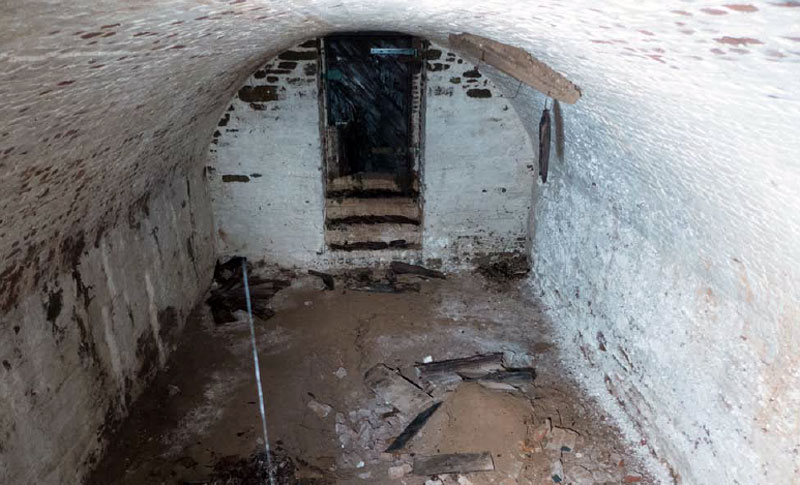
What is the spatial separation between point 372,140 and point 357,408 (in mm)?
4507

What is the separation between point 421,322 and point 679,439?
8.68 feet

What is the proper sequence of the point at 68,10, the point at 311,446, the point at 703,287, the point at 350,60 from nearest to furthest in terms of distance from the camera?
the point at 68,10 → the point at 703,287 → the point at 311,446 → the point at 350,60

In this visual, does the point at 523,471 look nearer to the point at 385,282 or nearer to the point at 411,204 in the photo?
the point at 385,282

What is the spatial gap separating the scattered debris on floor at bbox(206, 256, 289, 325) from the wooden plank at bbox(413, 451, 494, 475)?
2.46m

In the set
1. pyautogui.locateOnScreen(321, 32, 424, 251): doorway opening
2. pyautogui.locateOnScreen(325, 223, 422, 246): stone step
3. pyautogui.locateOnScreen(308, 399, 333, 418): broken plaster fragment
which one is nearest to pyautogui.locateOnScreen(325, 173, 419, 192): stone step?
pyautogui.locateOnScreen(321, 32, 424, 251): doorway opening

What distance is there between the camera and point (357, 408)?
4.42m

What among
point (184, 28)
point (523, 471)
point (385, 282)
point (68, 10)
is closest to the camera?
point (68, 10)

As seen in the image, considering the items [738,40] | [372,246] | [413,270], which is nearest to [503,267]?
[413,270]

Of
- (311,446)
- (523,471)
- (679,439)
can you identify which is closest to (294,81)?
(311,446)

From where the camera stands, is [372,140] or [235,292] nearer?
[235,292]

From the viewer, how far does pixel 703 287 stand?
317 cm

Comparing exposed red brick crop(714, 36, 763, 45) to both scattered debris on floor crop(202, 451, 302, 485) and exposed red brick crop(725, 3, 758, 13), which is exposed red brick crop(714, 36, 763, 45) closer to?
exposed red brick crop(725, 3, 758, 13)

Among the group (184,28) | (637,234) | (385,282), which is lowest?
(385,282)

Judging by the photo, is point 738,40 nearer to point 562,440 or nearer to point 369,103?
point 562,440
